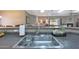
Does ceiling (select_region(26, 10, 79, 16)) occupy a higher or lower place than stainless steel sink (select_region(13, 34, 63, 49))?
higher

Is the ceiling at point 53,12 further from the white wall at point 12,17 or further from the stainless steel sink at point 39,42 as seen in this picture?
the stainless steel sink at point 39,42

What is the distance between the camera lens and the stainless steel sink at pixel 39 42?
5.89 feet

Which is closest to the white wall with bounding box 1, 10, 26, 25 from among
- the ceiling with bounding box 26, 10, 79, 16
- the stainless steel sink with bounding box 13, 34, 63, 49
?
the ceiling with bounding box 26, 10, 79, 16

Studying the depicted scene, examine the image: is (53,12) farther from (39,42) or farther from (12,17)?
(12,17)

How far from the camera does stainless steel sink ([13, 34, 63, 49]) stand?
179 centimetres

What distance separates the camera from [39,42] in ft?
5.97

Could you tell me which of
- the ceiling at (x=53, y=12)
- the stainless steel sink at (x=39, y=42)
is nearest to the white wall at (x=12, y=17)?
the ceiling at (x=53, y=12)

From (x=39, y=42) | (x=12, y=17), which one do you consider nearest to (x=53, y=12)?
(x=39, y=42)

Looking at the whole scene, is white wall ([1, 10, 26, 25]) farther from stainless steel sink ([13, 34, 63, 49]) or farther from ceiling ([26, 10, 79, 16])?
stainless steel sink ([13, 34, 63, 49])
